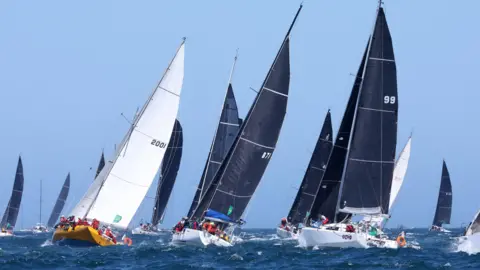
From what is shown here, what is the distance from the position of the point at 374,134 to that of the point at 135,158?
11.6 meters

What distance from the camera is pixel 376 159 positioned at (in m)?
43.3

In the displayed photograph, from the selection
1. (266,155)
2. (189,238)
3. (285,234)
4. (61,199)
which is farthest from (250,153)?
(61,199)

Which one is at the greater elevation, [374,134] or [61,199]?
[374,134]

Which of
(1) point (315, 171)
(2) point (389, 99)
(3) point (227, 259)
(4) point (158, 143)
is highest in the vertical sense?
(2) point (389, 99)

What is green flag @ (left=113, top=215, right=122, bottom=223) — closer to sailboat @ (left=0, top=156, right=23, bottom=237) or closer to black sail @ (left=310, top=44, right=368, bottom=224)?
black sail @ (left=310, top=44, right=368, bottom=224)

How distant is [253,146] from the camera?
46750 millimetres

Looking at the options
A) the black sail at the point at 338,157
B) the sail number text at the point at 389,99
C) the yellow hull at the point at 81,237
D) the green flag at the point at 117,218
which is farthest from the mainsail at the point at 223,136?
the sail number text at the point at 389,99

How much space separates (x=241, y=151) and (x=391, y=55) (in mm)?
8911

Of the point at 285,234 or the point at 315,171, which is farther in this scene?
the point at 285,234

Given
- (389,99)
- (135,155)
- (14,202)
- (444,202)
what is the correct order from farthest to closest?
(444,202)
(14,202)
(135,155)
(389,99)

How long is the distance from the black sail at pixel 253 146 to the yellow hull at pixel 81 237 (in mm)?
5446

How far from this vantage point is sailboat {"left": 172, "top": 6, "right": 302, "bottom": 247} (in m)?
46.2

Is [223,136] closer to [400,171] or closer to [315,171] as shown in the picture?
[315,171]

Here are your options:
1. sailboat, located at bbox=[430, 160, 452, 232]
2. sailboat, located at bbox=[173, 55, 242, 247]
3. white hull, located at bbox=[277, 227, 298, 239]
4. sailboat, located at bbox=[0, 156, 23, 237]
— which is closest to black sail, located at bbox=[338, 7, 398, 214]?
sailboat, located at bbox=[173, 55, 242, 247]
